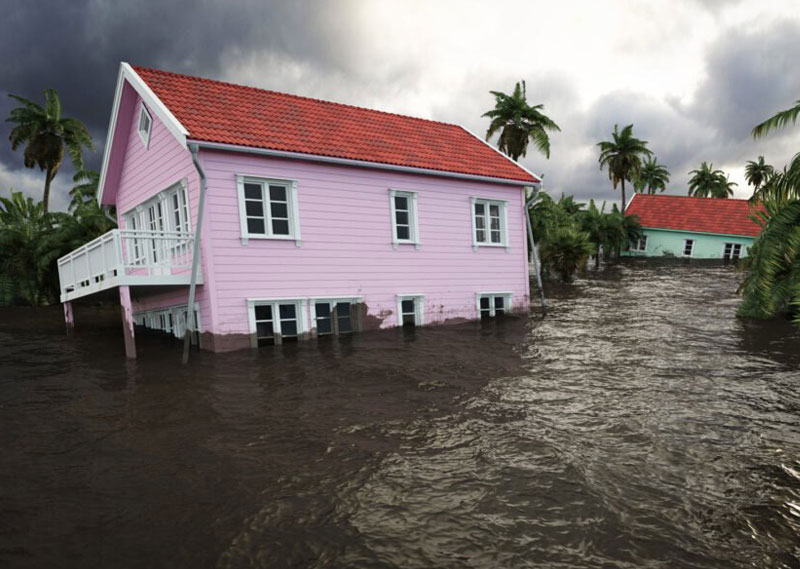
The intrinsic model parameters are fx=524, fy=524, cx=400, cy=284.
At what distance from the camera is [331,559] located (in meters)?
3.81

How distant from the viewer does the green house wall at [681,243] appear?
43156 millimetres

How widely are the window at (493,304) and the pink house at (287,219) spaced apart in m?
0.05

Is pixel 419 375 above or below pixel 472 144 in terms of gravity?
below

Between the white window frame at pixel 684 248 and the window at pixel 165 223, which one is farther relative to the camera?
the white window frame at pixel 684 248

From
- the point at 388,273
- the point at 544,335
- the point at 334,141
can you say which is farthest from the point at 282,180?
the point at 544,335

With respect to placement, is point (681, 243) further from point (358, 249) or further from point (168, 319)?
point (168, 319)

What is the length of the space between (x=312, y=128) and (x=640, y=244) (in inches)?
1565

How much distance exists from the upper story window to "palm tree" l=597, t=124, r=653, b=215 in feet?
24.7

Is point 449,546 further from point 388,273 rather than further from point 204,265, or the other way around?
point 388,273

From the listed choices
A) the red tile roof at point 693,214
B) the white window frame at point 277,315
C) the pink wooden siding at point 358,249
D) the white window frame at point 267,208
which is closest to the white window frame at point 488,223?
the pink wooden siding at point 358,249

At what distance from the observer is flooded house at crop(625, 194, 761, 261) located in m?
43.1

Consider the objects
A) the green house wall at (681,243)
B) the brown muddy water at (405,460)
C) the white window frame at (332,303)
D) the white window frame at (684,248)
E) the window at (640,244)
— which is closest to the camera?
the brown muddy water at (405,460)

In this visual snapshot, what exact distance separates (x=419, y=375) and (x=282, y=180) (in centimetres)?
636

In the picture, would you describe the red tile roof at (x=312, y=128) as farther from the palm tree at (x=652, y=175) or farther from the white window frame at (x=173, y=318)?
the palm tree at (x=652, y=175)
